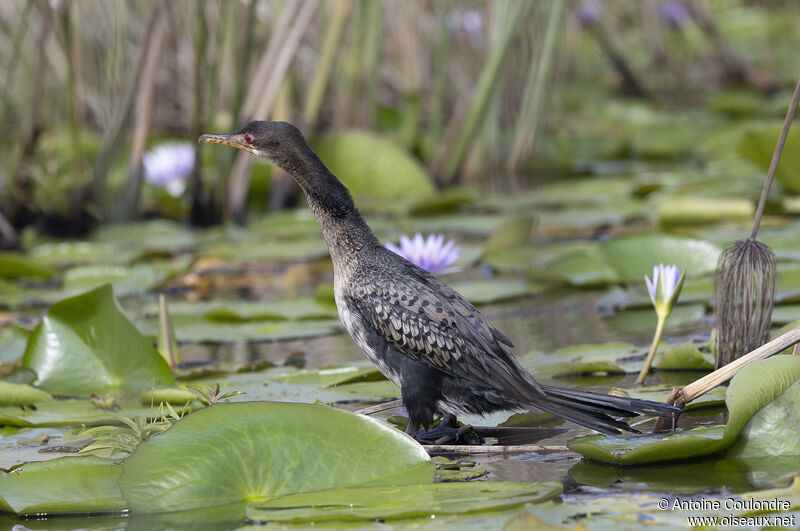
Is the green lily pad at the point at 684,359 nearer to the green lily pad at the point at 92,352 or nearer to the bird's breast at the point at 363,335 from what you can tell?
the bird's breast at the point at 363,335

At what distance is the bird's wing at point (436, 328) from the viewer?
2.38m

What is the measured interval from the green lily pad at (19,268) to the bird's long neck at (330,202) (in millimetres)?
2507

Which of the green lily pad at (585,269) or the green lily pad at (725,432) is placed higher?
the green lily pad at (585,269)

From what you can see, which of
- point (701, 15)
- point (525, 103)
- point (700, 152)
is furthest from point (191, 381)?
point (701, 15)

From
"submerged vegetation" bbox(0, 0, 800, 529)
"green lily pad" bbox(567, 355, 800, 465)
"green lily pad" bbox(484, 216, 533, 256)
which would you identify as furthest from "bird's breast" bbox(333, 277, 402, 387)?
"green lily pad" bbox(484, 216, 533, 256)

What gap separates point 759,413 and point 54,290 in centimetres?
359

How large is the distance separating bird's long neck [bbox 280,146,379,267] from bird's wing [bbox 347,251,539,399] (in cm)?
15

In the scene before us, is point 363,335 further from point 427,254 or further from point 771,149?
point 771,149

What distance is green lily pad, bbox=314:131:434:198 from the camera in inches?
260

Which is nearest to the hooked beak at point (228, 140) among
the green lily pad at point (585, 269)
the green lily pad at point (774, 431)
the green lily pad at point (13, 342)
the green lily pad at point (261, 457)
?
the green lily pad at point (261, 457)

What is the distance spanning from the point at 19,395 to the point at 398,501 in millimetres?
1469

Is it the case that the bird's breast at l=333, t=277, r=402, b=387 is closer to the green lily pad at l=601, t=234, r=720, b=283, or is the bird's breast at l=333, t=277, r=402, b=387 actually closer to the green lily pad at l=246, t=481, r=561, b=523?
the green lily pad at l=246, t=481, r=561, b=523

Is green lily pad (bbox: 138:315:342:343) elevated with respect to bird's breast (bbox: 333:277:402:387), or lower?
lower

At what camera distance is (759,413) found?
6.98ft
